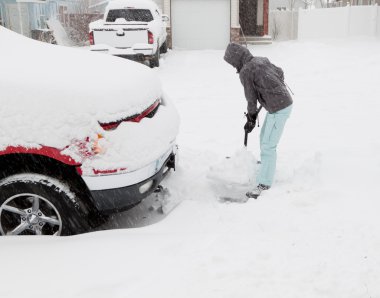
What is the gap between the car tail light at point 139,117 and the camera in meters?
3.44

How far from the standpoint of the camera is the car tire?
11.3 ft

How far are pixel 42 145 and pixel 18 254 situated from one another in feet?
2.54

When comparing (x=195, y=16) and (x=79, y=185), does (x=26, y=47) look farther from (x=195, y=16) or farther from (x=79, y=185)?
(x=195, y=16)

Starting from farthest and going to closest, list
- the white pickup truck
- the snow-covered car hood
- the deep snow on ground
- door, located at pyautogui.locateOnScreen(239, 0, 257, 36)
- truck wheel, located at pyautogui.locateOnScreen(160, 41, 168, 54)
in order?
door, located at pyautogui.locateOnScreen(239, 0, 257, 36)
truck wheel, located at pyautogui.locateOnScreen(160, 41, 168, 54)
the white pickup truck
the snow-covered car hood
the deep snow on ground

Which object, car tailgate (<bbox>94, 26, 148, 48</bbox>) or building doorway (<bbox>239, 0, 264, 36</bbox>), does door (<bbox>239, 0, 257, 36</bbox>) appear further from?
car tailgate (<bbox>94, 26, 148, 48</bbox>)

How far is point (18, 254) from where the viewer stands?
329cm

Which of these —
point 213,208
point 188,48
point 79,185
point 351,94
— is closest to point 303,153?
point 213,208

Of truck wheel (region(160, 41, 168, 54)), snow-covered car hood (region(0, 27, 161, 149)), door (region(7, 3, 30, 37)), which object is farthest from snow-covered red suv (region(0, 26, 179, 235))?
door (region(7, 3, 30, 37))

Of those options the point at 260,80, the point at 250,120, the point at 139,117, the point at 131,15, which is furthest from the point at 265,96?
the point at 131,15

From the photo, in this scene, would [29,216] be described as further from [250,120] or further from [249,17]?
[249,17]

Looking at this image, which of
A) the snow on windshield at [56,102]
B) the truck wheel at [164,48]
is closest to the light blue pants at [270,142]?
the snow on windshield at [56,102]

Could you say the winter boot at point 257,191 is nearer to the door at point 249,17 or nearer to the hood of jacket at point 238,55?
the hood of jacket at point 238,55

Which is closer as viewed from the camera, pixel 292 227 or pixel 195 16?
pixel 292 227

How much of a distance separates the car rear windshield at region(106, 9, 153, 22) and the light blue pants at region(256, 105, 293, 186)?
38.9 ft
